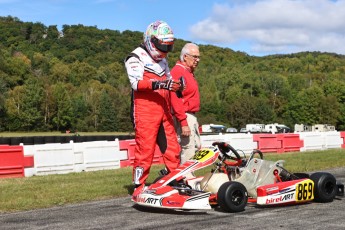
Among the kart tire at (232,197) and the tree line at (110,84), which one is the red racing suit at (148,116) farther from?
the tree line at (110,84)

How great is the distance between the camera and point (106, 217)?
18.4 feet

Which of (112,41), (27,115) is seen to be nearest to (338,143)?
(27,115)

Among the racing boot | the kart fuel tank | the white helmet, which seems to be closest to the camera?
the racing boot

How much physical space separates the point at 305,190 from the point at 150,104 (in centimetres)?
214

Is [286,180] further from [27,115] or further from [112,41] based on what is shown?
[112,41]

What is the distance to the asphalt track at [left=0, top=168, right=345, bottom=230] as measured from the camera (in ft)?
16.5

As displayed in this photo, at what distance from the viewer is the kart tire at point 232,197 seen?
563 centimetres

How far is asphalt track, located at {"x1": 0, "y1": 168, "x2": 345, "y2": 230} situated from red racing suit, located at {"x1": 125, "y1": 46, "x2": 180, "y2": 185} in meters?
0.65

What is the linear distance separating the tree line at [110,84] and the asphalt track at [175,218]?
66.9 meters

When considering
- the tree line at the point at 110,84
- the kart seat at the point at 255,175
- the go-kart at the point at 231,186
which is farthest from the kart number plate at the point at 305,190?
the tree line at the point at 110,84

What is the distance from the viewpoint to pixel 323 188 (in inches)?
249

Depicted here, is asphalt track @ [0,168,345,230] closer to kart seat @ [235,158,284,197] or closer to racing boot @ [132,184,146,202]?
racing boot @ [132,184,146,202]

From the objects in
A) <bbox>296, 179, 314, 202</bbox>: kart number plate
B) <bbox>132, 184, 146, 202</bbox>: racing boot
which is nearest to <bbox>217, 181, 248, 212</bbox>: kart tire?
<bbox>296, 179, 314, 202</bbox>: kart number plate

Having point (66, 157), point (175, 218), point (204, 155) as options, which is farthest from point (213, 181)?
point (66, 157)
